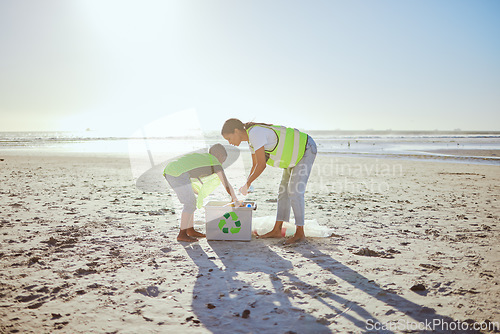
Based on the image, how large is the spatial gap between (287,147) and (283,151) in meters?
0.08

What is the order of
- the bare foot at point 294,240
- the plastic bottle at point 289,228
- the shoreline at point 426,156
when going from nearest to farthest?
1. the bare foot at point 294,240
2. the plastic bottle at point 289,228
3. the shoreline at point 426,156

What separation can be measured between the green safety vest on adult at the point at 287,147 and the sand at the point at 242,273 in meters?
1.23

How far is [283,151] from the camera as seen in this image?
477cm

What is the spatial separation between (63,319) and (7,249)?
92.8 inches

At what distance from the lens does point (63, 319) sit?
8.95 feet

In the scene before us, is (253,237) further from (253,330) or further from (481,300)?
(481,300)

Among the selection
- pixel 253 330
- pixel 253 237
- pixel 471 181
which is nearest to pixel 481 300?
pixel 253 330

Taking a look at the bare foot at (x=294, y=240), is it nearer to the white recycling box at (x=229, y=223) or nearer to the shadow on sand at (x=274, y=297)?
the shadow on sand at (x=274, y=297)

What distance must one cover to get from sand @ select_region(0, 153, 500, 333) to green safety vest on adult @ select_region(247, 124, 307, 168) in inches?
48.6

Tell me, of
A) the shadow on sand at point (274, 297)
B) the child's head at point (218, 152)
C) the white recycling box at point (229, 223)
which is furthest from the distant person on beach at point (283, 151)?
the shadow on sand at point (274, 297)

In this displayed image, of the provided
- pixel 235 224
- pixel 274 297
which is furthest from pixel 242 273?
pixel 235 224

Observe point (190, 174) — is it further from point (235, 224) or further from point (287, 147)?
point (287, 147)

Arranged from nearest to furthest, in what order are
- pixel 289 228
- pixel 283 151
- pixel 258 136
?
pixel 258 136
pixel 283 151
pixel 289 228

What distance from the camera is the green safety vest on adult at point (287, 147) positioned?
15.5ft
